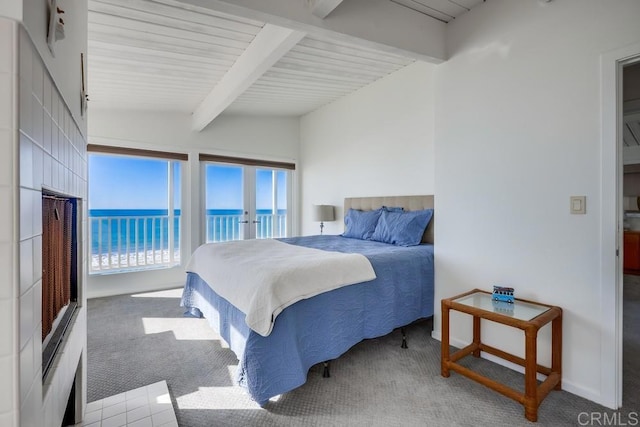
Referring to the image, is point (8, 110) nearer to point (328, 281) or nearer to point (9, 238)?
point (9, 238)

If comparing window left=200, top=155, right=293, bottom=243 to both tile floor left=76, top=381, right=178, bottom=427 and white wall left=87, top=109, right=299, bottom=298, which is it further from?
tile floor left=76, top=381, right=178, bottom=427

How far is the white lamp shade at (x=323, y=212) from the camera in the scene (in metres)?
4.65

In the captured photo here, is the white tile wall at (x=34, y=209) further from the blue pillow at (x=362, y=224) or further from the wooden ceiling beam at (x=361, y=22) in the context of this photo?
the blue pillow at (x=362, y=224)

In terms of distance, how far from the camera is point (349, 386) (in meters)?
1.97

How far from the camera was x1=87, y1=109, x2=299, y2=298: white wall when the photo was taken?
3979 millimetres

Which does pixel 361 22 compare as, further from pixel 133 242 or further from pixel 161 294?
pixel 133 242

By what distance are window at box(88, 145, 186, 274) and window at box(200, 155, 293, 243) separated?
1.67 feet

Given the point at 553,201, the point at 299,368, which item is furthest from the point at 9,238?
the point at 553,201

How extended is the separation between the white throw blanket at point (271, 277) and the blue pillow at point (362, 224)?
3.91 feet

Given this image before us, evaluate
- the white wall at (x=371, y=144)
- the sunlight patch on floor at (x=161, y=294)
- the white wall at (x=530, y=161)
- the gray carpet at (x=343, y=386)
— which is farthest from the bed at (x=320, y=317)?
the sunlight patch on floor at (x=161, y=294)

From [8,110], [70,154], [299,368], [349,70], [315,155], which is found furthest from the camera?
[315,155]

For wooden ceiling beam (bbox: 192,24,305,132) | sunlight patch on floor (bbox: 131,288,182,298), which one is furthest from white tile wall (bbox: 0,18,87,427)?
sunlight patch on floor (bbox: 131,288,182,298)

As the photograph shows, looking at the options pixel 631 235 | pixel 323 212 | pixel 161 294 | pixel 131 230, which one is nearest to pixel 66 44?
pixel 161 294

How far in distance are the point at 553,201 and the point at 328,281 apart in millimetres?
1516
